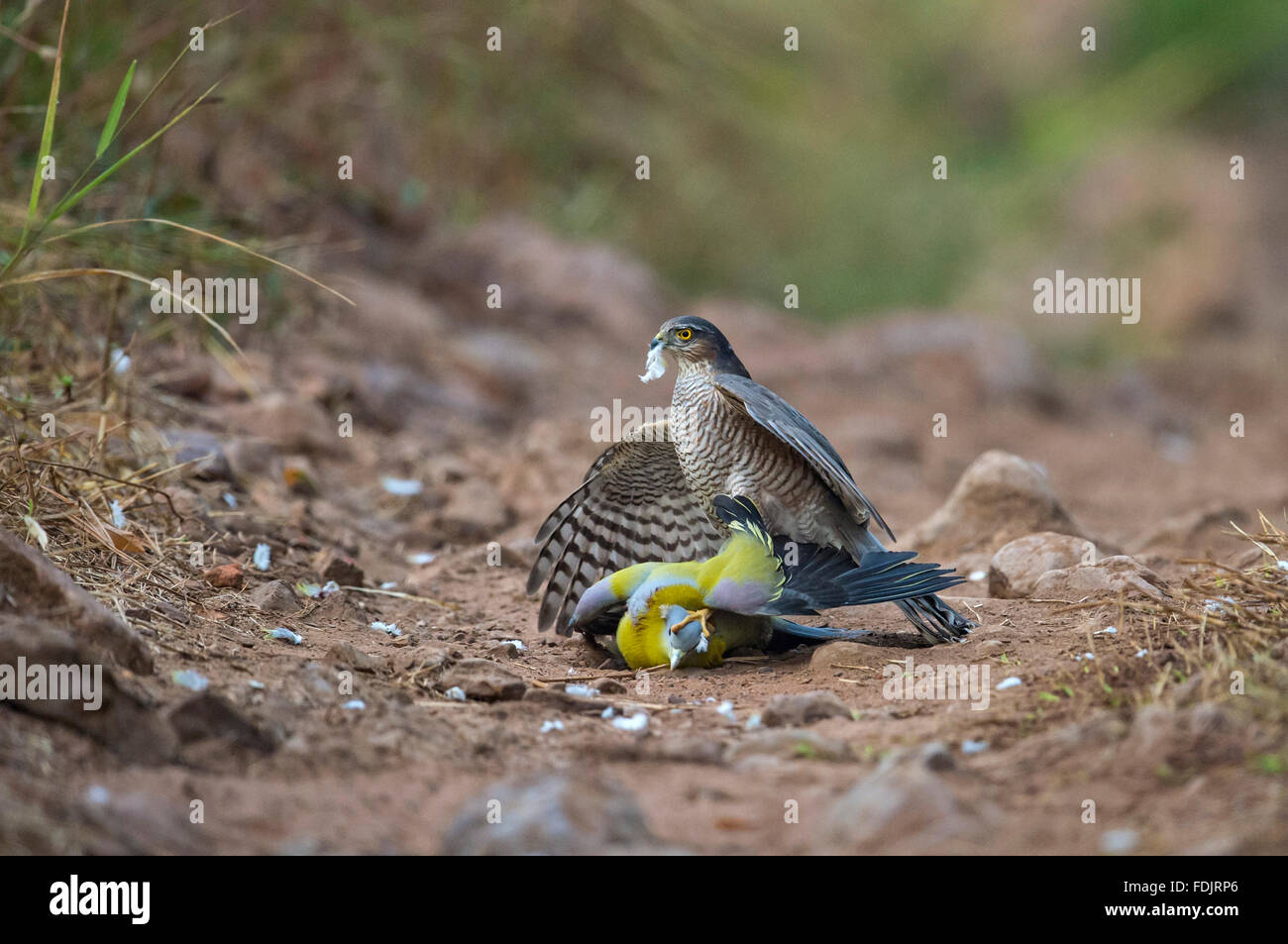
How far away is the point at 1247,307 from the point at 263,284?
11.8 metres

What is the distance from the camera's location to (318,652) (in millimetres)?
3893

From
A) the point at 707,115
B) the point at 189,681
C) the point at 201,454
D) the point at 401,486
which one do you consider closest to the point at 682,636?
the point at 189,681

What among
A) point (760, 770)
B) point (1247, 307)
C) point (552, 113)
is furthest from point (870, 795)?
point (1247, 307)

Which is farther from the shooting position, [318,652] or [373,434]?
[373,434]

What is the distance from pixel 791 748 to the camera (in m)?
3.06

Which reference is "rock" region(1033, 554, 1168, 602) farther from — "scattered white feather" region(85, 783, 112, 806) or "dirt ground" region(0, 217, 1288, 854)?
"scattered white feather" region(85, 783, 112, 806)

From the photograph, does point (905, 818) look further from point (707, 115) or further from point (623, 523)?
point (707, 115)

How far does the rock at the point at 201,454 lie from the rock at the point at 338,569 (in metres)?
0.65

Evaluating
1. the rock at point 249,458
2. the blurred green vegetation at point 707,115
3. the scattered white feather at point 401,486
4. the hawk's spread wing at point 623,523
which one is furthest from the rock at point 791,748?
the blurred green vegetation at point 707,115

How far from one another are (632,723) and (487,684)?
1.55 ft

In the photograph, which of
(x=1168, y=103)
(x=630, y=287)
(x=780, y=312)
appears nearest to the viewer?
(x=630, y=287)

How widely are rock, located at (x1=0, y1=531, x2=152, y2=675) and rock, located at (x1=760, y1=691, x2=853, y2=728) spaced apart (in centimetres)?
168

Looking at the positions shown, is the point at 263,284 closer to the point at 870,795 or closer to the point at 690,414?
the point at 690,414

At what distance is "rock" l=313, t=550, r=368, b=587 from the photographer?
15.8ft
